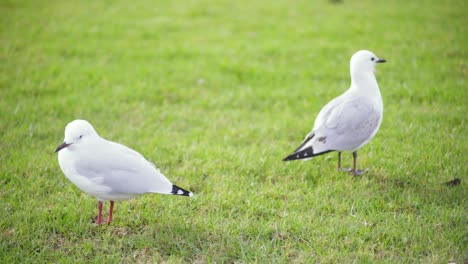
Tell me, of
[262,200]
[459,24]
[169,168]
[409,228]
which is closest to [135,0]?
[459,24]

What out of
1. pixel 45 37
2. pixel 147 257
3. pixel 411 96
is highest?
pixel 45 37

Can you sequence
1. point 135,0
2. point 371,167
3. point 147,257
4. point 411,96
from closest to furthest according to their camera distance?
point 147,257 → point 371,167 → point 411,96 → point 135,0

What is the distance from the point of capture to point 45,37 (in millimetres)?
9336

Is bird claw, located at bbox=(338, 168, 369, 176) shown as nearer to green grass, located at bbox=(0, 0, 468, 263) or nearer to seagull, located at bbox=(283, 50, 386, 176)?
seagull, located at bbox=(283, 50, 386, 176)

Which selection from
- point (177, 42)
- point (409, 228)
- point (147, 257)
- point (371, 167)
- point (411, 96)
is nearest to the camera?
point (147, 257)

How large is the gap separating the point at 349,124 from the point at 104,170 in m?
2.40

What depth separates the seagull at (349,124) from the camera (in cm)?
481

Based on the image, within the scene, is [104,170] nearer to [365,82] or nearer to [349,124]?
[349,124]

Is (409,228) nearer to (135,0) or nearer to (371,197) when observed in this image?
(371,197)

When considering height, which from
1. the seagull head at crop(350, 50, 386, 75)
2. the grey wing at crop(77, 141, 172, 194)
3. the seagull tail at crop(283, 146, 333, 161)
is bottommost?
the seagull tail at crop(283, 146, 333, 161)

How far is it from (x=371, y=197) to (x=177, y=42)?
19.0 ft

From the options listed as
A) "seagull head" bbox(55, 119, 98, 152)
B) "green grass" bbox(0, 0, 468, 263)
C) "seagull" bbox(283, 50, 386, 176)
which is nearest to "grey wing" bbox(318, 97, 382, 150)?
"seagull" bbox(283, 50, 386, 176)

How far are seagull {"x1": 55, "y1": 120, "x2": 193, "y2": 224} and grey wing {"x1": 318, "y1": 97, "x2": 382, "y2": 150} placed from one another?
1.72 meters

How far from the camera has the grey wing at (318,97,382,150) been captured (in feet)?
15.9
